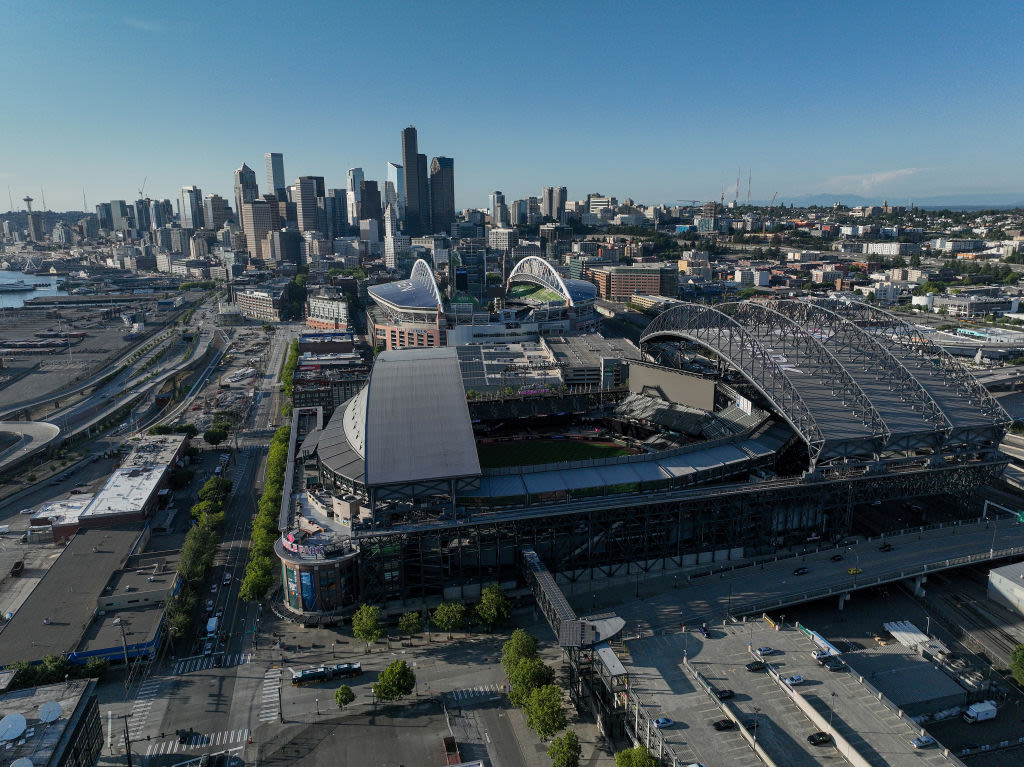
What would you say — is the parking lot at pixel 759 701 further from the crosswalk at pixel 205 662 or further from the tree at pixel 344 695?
the crosswalk at pixel 205 662

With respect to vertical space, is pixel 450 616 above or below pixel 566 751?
above

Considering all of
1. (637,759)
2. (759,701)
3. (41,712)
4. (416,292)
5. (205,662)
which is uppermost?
(416,292)

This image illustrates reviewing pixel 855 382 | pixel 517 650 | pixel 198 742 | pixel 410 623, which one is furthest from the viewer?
pixel 855 382

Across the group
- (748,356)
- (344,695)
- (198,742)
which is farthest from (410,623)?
(748,356)

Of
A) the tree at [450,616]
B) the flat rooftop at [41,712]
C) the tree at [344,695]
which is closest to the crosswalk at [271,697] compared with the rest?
the tree at [344,695]

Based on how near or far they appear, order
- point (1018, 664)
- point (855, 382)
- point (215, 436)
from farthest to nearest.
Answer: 1. point (215, 436)
2. point (855, 382)
3. point (1018, 664)

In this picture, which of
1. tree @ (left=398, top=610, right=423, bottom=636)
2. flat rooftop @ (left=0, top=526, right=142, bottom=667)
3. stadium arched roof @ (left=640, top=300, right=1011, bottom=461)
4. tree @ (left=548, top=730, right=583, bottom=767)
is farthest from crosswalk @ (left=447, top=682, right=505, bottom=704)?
stadium arched roof @ (left=640, top=300, right=1011, bottom=461)

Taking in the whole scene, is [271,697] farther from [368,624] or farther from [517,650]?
[517,650]
